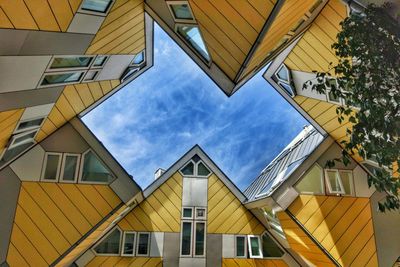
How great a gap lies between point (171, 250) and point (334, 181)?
5107 millimetres

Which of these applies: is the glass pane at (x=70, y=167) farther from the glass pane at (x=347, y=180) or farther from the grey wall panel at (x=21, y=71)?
the glass pane at (x=347, y=180)

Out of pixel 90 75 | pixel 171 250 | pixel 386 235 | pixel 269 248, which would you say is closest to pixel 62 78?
pixel 90 75

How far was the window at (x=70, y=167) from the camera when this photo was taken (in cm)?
763

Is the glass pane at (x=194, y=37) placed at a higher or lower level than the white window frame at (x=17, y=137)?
lower

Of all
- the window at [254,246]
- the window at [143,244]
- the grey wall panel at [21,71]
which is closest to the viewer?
the grey wall panel at [21,71]

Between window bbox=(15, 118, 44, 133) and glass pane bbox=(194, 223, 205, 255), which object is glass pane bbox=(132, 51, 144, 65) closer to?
window bbox=(15, 118, 44, 133)

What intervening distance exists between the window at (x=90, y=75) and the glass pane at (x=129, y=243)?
15.7 feet

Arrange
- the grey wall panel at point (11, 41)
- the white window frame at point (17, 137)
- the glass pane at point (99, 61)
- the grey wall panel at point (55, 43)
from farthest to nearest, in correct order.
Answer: the glass pane at point (99, 61), the white window frame at point (17, 137), the grey wall panel at point (55, 43), the grey wall panel at point (11, 41)

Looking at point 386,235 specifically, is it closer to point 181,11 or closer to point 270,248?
point 270,248

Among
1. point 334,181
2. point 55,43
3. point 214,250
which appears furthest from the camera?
point 214,250

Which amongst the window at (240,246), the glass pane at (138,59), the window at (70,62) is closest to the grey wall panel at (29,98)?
the window at (70,62)

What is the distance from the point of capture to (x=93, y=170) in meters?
7.81

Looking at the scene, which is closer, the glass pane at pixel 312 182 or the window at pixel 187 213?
the glass pane at pixel 312 182

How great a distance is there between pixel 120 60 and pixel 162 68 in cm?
400
